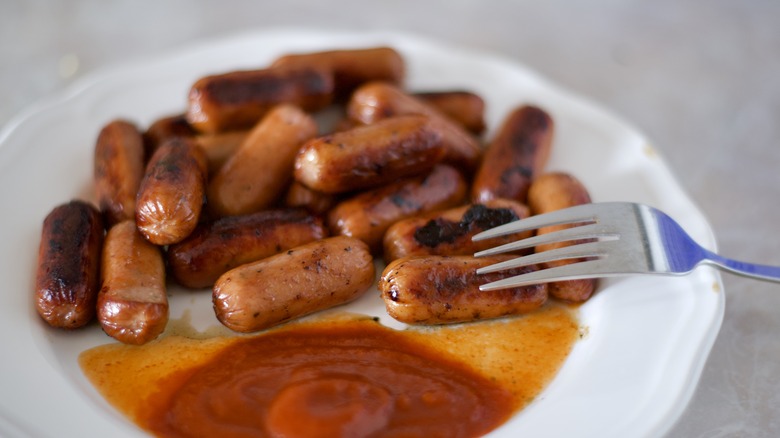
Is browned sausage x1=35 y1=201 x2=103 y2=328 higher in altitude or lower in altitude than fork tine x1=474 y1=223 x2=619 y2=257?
lower

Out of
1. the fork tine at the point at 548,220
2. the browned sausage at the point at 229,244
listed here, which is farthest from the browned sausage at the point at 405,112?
the browned sausage at the point at 229,244

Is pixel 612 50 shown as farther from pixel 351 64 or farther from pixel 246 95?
pixel 246 95

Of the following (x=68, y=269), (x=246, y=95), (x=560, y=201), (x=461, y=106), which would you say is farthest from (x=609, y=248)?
(x=68, y=269)

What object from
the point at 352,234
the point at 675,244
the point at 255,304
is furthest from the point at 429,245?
the point at 675,244

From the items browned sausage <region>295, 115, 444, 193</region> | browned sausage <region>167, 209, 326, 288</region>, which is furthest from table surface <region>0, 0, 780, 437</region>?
browned sausage <region>167, 209, 326, 288</region>

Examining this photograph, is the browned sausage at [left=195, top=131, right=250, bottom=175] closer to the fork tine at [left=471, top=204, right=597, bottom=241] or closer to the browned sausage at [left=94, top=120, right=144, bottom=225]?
the browned sausage at [left=94, top=120, right=144, bottom=225]
